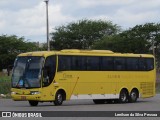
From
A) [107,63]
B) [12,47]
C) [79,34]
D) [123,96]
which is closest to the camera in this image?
[107,63]

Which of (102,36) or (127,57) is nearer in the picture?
(127,57)

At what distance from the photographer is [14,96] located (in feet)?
98.7

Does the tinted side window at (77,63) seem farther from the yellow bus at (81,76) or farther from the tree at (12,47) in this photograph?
the tree at (12,47)

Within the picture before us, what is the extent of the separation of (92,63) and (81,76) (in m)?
1.18

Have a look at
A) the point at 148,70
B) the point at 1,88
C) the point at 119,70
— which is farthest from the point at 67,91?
the point at 1,88

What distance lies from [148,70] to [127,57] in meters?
2.31

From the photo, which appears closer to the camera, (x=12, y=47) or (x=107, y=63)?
(x=107, y=63)

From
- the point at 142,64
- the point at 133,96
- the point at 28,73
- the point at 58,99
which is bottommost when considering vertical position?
the point at 133,96

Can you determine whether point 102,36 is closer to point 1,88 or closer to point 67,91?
point 1,88

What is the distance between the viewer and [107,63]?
33.7 meters

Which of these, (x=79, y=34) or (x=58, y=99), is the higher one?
(x=79, y=34)

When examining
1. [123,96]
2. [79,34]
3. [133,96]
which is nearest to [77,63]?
[123,96]

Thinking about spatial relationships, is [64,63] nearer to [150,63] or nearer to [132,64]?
[132,64]

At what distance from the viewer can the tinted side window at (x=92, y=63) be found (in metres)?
32.5
